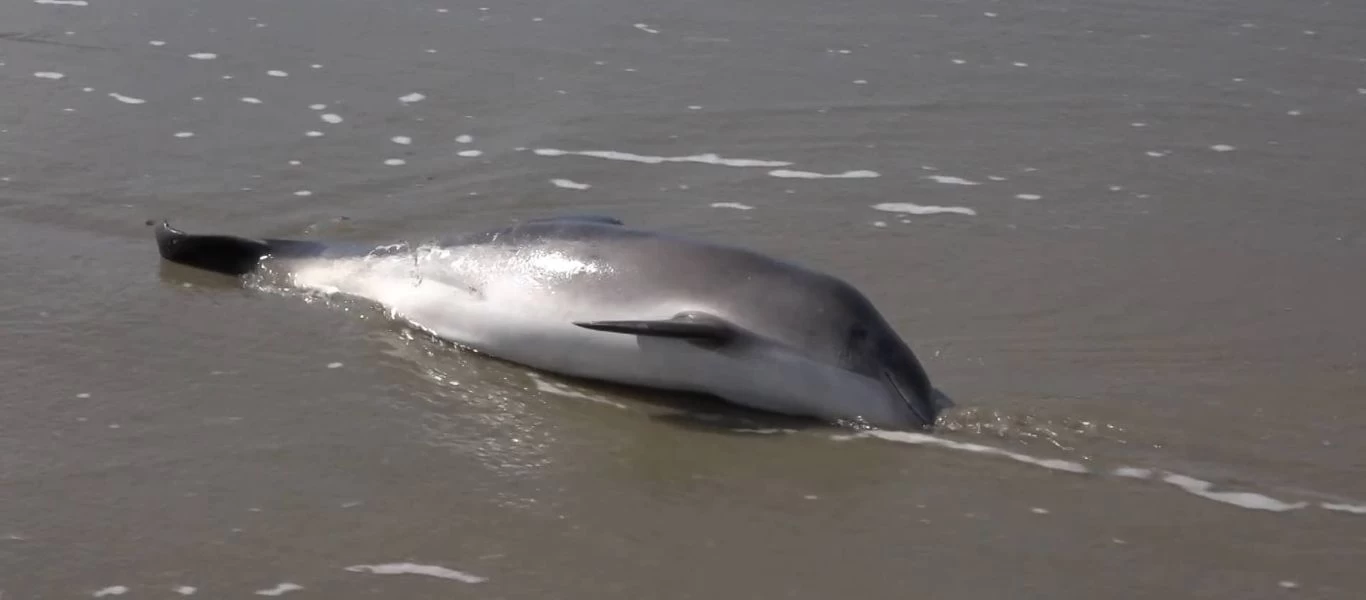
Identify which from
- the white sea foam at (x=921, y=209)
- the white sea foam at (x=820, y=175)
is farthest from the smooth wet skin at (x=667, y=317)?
the white sea foam at (x=820, y=175)

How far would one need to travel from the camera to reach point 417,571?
4.45 m

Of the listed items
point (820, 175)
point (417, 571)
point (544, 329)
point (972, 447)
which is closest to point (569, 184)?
point (820, 175)

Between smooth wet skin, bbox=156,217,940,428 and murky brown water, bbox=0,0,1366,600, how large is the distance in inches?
5.1

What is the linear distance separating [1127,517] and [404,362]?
8.78 ft

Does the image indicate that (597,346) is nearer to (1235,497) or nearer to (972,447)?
(972,447)

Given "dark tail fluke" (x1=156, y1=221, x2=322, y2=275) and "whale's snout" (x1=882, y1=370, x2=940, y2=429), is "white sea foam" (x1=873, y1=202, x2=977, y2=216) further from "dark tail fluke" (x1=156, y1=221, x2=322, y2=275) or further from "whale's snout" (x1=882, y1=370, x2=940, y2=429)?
"dark tail fluke" (x1=156, y1=221, x2=322, y2=275)

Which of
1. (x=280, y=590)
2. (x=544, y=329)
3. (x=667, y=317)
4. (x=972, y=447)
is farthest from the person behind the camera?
(x=544, y=329)

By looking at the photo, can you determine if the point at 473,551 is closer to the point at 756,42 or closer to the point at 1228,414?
the point at 1228,414

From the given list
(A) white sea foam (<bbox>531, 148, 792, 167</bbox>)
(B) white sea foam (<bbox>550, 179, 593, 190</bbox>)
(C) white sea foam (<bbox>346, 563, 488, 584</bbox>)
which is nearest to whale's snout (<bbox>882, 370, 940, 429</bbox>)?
(C) white sea foam (<bbox>346, 563, 488, 584</bbox>)

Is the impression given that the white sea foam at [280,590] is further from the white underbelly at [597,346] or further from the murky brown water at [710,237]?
the white underbelly at [597,346]

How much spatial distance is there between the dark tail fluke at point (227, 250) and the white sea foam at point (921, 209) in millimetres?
2831

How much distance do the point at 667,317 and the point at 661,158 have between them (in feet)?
9.76

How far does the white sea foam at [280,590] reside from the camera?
4.29 metres

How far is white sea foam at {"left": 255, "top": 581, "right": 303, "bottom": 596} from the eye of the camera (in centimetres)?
429
